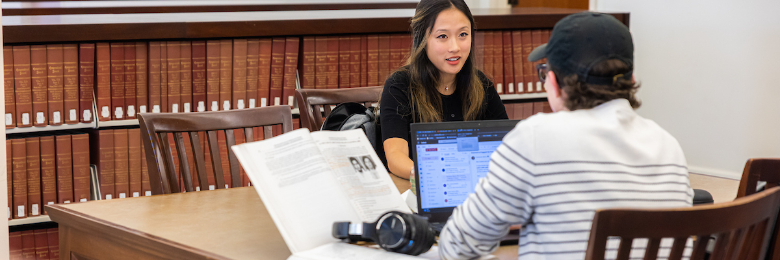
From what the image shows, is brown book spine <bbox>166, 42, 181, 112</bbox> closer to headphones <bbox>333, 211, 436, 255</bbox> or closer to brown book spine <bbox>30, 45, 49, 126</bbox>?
brown book spine <bbox>30, 45, 49, 126</bbox>

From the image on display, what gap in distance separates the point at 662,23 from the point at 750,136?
784 millimetres

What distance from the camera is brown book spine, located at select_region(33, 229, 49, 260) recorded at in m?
2.84

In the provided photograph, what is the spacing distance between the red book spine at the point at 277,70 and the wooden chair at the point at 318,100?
0.72m

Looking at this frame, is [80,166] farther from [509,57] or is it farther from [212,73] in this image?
[509,57]

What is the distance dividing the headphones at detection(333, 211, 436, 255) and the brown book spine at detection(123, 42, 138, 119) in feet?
6.19

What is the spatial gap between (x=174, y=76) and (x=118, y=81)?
214mm

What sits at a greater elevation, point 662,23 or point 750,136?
point 662,23

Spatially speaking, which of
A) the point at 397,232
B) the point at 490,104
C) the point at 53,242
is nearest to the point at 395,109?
the point at 490,104

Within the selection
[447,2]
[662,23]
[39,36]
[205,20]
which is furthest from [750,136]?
[39,36]

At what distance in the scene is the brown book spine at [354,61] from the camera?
128 inches

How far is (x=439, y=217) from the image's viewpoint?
148cm

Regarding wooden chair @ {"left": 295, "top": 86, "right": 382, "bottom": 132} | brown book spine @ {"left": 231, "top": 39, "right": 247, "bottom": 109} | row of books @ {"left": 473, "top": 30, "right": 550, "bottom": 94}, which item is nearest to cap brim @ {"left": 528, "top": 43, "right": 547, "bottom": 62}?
wooden chair @ {"left": 295, "top": 86, "right": 382, "bottom": 132}

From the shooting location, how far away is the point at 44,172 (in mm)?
2793

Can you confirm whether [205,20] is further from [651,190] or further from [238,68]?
[651,190]
